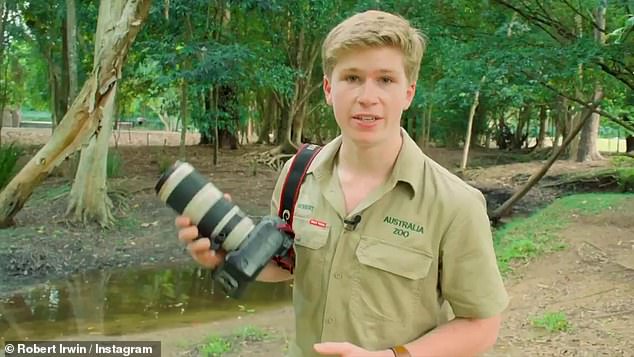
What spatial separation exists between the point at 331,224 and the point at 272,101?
20798 mm

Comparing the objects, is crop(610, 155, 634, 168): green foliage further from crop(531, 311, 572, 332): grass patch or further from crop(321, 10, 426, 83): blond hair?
crop(321, 10, 426, 83): blond hair

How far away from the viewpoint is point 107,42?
799 cm

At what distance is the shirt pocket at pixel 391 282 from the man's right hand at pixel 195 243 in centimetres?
32

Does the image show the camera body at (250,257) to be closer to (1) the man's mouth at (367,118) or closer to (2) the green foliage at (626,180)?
(1) the man's mouth at (367,118)

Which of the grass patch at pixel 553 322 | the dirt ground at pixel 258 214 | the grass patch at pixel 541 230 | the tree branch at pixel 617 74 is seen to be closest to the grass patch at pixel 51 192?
the dirt ground at pixel 258 214

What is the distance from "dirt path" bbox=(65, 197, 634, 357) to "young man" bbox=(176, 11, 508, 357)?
341cm

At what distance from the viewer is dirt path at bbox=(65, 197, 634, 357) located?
4.66m

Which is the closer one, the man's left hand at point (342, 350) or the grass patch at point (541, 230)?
the man's left hand at point (342, 350)

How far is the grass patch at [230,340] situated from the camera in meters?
4.98

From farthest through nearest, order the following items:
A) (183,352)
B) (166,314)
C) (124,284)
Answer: (124,284)
(166,314)
(183,352)

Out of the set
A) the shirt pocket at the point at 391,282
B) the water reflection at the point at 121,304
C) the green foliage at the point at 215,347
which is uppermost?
the shirt pocket at the point at 391,282

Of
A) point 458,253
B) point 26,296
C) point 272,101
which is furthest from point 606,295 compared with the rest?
point 272,101

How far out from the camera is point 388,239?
1.39 metres

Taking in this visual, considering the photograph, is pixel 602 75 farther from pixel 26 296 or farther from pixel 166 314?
pixel 26 296
